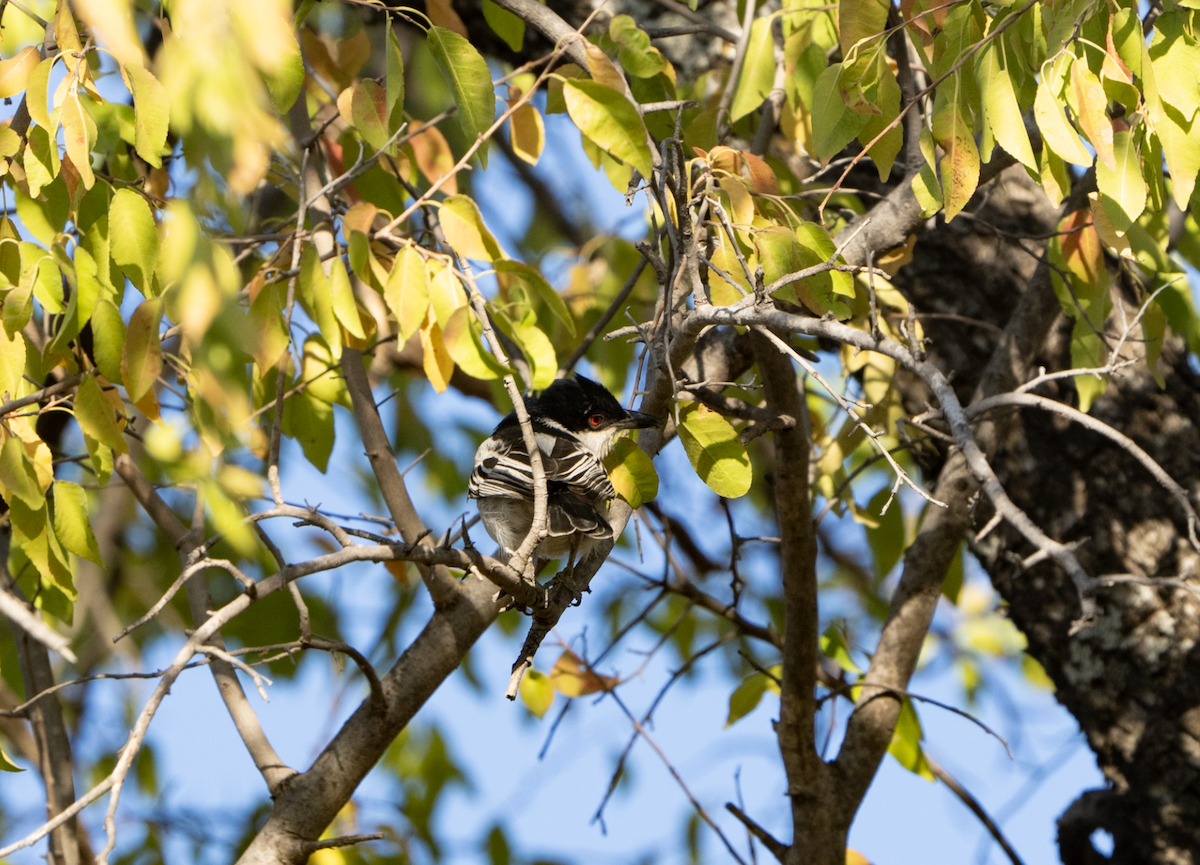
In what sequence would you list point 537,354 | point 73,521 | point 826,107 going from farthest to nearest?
point 73,521 < point 826,107 < point 537,354

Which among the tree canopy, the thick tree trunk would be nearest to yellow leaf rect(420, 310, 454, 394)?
the tree canopy

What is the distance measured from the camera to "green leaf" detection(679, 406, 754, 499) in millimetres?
2305

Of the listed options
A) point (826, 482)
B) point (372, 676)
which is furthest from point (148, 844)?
point (826, 482)

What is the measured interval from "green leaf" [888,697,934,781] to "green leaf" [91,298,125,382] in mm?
2644

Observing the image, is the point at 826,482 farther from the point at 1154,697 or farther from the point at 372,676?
the point at 372,676

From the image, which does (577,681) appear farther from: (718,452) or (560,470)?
(718,452)

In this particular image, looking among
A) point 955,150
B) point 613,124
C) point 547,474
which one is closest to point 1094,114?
point 955,150

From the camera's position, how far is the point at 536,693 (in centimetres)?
375

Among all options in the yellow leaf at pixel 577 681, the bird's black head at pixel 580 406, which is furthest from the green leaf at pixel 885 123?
the yellow leaf at pixel 577 681

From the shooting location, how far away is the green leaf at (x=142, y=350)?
2.09 metres

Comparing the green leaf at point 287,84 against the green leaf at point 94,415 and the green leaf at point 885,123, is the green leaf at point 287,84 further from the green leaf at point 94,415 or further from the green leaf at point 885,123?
the green leaf at point 885,123

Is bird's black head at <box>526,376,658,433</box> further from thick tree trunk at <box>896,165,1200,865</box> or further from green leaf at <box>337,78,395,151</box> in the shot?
thick tree trunk at <box>896,165,1200,865</box>

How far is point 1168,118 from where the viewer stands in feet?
6.31

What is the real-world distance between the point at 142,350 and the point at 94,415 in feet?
0.72
